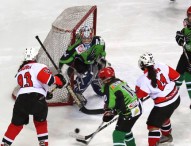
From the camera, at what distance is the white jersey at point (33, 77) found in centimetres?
400

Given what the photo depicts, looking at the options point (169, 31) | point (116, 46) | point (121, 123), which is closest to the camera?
point (121, 123)

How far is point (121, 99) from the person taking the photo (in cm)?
380

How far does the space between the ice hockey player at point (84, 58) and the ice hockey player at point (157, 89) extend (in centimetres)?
88

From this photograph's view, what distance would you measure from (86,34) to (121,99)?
1.12m

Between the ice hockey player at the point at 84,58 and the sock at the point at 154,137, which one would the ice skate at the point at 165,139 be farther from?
the ice hockey player at the point at 84,58

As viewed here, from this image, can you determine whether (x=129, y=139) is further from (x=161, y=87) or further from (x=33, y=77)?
(x=33, y=77)

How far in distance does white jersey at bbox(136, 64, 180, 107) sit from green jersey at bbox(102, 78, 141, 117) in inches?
5.0

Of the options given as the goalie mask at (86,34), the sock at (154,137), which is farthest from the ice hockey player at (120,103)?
the goalie mask at (86,34)

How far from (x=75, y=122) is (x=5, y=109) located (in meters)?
0.74

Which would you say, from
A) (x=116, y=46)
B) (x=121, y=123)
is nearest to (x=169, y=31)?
(x=116, y=46)

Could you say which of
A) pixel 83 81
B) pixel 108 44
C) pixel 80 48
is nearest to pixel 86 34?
pixel 80 48

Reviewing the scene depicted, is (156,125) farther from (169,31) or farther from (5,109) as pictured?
(169,31)

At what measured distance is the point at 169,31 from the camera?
708 centimetres

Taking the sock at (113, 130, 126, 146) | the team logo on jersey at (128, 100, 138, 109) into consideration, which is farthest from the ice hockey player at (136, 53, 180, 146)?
the sock at (113, 130, 126, 146)
